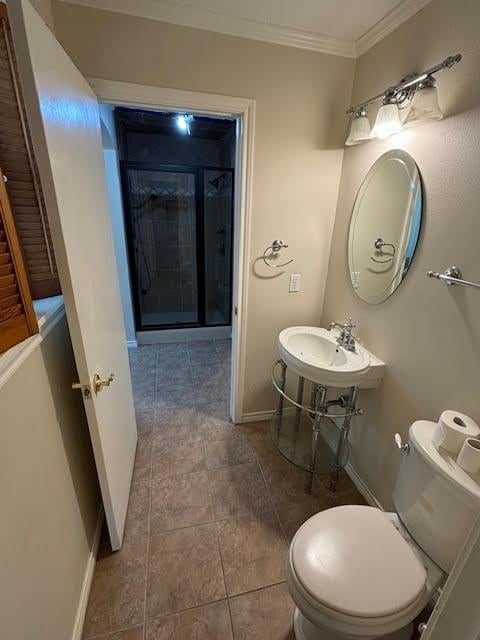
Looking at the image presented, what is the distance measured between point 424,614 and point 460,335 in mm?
1147

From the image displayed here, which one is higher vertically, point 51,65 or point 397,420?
point 51,65

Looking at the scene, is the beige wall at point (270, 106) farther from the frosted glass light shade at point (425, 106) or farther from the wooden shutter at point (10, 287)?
the wooden shutter at point (10, 287)

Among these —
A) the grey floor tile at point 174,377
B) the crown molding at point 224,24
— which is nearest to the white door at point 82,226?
the crown molding at point 224,24

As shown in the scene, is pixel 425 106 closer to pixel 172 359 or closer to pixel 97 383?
pixel 97 383

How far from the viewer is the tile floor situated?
1.13 meters

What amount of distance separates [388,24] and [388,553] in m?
2.10

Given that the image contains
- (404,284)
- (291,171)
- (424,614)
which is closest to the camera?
(424,614)

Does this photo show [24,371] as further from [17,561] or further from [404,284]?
[404,284]

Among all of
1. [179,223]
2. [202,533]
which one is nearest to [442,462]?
[202,533]

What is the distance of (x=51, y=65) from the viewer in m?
0.81

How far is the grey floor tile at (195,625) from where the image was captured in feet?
3.57

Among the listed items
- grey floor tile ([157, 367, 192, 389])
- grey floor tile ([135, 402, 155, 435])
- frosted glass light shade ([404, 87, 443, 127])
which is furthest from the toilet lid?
grey floor tile ([157, 367, 192, 389])

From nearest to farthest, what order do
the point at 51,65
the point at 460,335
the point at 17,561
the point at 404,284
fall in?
1. the point at 17,561
2. the point at 51,65
3. the point at 460,335
4. the point at 404,284

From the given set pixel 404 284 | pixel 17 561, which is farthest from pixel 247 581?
pixel 404 284
